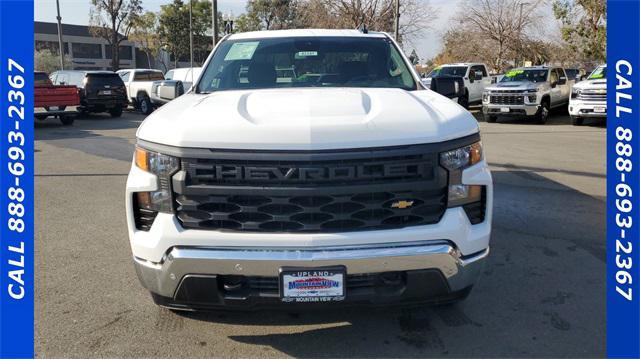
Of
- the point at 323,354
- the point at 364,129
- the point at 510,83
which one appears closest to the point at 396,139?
the point at 364,129

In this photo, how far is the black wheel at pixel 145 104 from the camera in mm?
21344

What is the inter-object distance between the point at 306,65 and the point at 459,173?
198cm

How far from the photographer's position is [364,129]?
2691 mm

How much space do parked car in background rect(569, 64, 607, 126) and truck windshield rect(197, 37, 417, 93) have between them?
12.4m

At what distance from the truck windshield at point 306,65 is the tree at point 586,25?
65.0ft

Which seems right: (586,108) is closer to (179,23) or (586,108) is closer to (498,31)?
(498,31)

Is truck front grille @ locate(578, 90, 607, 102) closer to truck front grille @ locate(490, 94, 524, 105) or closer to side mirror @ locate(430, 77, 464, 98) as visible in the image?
truck front grille @ locate(490, 94, 524, 105)

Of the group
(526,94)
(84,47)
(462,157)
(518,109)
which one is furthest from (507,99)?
(84,47)

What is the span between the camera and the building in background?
6153 cm

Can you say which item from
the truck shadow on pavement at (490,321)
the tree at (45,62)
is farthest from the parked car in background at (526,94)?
the tree at (45,62)

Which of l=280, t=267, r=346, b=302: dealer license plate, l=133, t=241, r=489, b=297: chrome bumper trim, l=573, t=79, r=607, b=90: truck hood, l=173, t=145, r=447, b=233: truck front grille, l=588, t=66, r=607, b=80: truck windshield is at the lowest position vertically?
l=280, t=267, r=346, b=302: dealer license plate

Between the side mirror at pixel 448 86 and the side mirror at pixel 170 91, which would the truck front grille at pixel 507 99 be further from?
the side mirror at pixel 170 91

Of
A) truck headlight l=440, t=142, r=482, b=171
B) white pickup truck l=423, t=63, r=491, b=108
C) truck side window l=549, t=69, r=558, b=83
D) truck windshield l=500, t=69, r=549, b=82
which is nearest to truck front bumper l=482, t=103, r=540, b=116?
truck windshield l=500, t=69, r=549, b=82

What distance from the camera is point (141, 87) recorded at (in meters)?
21.5
